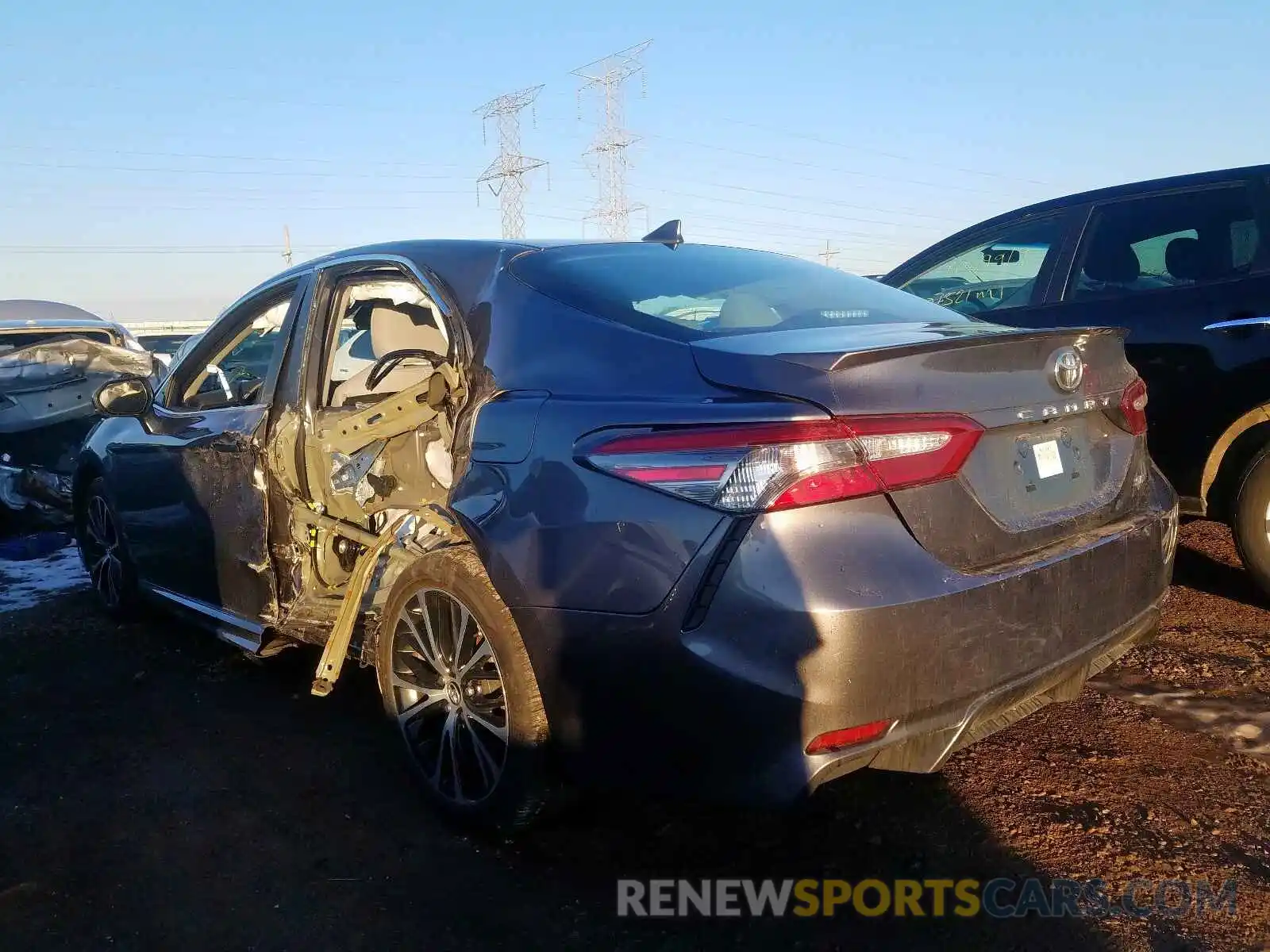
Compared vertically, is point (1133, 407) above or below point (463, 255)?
below

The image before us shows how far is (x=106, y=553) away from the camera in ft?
16.3

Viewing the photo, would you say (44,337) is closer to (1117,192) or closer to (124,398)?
(124,398)

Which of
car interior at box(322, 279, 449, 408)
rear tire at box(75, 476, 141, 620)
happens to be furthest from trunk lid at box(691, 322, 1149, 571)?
rear tire at box(75, 476, 141, 620)

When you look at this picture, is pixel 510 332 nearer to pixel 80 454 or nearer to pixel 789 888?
pixel 789 888

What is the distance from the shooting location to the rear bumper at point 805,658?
2021mm

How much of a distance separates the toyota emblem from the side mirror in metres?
3.73

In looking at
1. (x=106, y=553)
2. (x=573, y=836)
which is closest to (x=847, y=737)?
(x=573, y=836)

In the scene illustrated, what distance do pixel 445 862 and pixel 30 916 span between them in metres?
1.02

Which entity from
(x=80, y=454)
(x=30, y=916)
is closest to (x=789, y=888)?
(x=30, y=916)

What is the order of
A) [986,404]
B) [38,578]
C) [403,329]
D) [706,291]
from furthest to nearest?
1. [38,578]
2. [403,329]
3. [706,291]
4. [986,404]

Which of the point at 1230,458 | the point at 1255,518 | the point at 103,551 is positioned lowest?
the point at 103,551

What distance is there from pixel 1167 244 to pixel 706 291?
8.42 feet

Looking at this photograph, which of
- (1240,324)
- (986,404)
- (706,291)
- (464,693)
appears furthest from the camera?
(1240,324)

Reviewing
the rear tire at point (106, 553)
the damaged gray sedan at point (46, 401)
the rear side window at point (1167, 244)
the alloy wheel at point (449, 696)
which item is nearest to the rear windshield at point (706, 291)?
the alloy wheel at point (449, 696)
